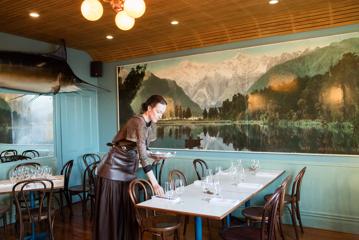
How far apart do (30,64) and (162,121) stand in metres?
2.37

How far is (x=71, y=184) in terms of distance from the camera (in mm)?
5887

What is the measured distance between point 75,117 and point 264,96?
354 cm

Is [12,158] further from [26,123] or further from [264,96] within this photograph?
[264,96]

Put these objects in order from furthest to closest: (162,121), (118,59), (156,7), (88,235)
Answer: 1. (118,59)
2. (162,121)
3. (88,235)
4. (156,7)

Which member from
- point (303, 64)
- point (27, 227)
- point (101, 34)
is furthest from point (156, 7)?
point (27, 227)

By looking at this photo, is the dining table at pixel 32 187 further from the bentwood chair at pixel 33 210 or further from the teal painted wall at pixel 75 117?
the teal painted wall at pixel 75 117

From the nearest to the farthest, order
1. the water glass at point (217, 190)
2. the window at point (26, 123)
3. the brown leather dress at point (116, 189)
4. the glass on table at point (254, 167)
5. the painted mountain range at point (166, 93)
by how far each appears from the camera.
Result: 1. the water glass at point (217, 190)
2. the brown leather dress at point (116, 189)
3. the glass on table at point (254, 167)
4. the window at point (26, 123)
5. the painted mountain range at point (166, 93)

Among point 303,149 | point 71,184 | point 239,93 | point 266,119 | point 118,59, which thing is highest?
point 118,59

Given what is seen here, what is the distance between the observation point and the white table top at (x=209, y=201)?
2514 mm

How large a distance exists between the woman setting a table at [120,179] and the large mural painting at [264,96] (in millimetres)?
2062

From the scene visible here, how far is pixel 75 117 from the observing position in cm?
606

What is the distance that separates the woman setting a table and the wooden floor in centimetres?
97

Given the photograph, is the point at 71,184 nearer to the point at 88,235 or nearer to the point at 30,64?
the point at 88,235

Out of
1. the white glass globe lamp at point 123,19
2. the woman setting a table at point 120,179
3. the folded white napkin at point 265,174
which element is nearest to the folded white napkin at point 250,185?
the folded white napkin at point 265,174
